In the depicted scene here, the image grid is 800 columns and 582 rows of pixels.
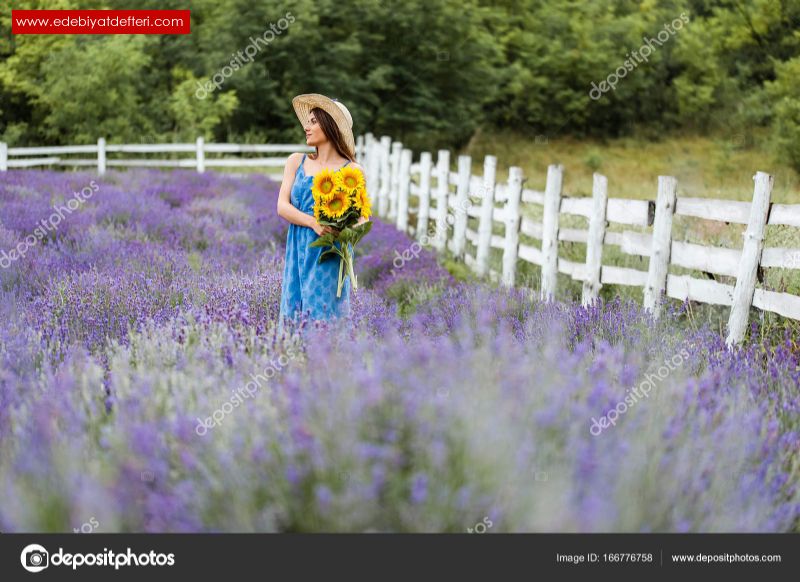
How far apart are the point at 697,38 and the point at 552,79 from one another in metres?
6.75

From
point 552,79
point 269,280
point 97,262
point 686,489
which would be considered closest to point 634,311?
point 269,280

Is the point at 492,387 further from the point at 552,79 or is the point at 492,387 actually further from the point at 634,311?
the point at 552,79

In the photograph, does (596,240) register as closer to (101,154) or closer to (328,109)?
(328,109)

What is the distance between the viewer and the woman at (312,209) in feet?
15.4

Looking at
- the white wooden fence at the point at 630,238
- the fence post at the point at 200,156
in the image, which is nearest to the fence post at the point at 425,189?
the white wooden fence at the point at 630,238

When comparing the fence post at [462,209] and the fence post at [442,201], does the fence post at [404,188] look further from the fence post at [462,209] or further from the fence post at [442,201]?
the fence post at [462,209]

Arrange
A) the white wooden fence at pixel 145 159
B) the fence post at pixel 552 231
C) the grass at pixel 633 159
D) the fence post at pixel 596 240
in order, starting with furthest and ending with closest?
the white wooden fence at pixel 145 159 → the grass at pixel 633 159 → the fence post at pixel 552 231 → the fence post at pixel 596 240

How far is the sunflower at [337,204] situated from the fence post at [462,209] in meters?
7.32

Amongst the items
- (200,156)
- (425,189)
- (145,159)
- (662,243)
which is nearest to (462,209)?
(425,189)

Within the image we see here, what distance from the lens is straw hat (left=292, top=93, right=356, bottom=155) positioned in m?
4.65

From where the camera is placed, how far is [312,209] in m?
4.77

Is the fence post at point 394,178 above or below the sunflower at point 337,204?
below

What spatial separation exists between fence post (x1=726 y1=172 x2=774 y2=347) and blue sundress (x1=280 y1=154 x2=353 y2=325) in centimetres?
281

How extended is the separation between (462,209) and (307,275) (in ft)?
23.5
